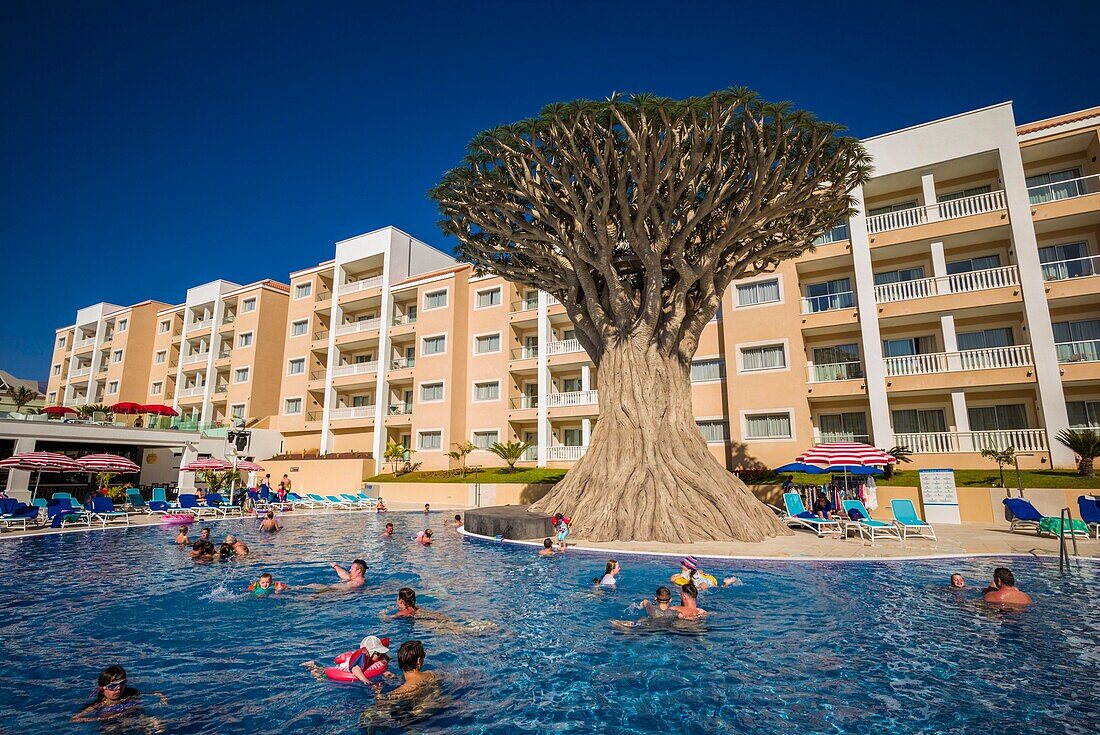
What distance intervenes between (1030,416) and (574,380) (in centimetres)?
2339

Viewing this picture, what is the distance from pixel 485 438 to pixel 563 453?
6.39 meters

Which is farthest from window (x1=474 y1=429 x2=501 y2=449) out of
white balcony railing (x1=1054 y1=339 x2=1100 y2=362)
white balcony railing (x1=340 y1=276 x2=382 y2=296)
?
white balcony railing (x1=1054 y1=339 x2=1100 y2=362)

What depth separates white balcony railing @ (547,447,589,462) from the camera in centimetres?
3416

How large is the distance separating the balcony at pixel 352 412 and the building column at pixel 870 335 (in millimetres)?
32150

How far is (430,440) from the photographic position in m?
39.2

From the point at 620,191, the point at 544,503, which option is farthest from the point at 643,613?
the point at 620,191

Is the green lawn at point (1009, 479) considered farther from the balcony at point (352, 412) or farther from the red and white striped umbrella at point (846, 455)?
the balcony at point (352, 412)

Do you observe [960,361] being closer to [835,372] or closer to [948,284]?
[948,284]

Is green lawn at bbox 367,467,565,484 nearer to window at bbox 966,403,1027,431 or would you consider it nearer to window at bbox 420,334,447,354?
window at bbox 420,334,447,354

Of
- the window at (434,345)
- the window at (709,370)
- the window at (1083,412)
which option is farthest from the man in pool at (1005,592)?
the window at (434,345)

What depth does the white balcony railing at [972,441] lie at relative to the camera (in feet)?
76.9

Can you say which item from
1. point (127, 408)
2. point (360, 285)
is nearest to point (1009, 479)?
point (360, 285)

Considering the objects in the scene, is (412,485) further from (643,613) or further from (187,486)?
(643,613)

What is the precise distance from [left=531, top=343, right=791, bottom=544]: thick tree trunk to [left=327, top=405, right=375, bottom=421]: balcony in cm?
2537
